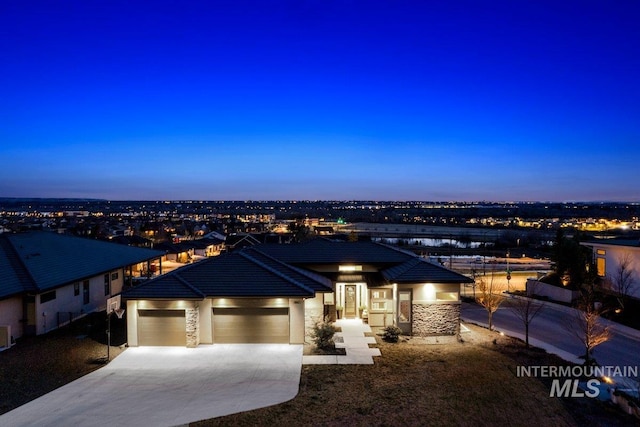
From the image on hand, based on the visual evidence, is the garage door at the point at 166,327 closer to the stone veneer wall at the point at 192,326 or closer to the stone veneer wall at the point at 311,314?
the stone veneer wall at the point at 192,326

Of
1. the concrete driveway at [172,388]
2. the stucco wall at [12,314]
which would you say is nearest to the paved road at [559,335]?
the concrete driveway at [172,388]

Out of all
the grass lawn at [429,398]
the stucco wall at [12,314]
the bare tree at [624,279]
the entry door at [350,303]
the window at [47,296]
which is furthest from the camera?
the bare tree at [624,279]

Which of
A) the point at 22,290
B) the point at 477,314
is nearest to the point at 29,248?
the point at 22,290

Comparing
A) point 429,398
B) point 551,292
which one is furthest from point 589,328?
point 551,292

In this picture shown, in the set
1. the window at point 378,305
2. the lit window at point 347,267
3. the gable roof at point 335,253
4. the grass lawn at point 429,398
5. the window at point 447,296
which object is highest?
the gable roof at point 335,253

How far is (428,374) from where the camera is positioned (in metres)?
13.0

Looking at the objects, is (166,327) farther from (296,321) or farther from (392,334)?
(392,334)

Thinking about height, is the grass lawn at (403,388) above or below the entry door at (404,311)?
below

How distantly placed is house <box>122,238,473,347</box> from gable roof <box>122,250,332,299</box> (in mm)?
37

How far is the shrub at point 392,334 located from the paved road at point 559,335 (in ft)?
18.0

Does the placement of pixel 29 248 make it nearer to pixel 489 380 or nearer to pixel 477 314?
pixel 489 380

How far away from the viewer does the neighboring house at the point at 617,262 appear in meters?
23.6

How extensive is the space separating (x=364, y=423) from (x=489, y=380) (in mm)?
4779

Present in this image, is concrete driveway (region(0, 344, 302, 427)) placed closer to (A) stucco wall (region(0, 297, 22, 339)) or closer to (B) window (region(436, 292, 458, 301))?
(A) stucco wall (region(0, 297, 22, 339))
